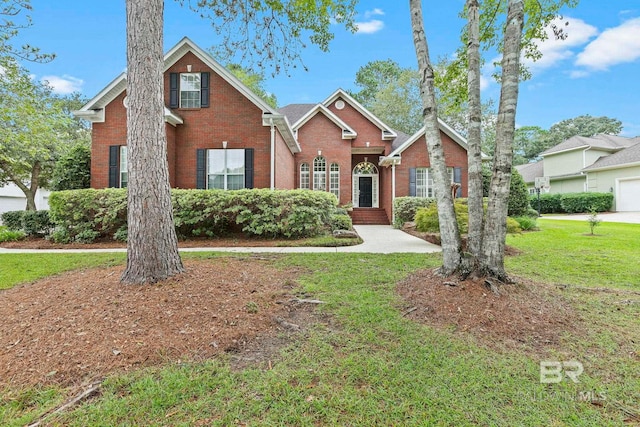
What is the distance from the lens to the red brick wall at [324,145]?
1700 centimetres

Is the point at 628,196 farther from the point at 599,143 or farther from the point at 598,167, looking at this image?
the point at 599,143

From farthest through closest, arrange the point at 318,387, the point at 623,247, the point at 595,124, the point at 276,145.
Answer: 1. the point at 595,124
2. the point at 276,145
3. the point at 623,247
4. the point at 318,387

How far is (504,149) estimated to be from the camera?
382cm

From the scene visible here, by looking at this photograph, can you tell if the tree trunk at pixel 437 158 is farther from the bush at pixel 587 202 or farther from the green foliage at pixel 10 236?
the bush at pixel 587 202

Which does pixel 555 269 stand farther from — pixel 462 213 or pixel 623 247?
pixel 623 247

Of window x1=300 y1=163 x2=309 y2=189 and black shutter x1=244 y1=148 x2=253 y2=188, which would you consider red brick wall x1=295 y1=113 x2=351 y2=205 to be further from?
black shutter x1=244 y1=148 x2=253 y2=188

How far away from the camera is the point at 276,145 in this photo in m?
12.6

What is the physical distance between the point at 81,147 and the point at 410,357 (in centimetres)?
1671

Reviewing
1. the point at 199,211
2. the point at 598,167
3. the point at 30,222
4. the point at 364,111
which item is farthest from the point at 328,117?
the point at 598,167

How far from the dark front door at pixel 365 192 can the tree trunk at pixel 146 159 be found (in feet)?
51.3

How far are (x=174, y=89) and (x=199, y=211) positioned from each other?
19.6ft

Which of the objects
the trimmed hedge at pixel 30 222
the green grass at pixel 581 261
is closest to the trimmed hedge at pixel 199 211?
the trimmed hedge at pixel 30 222

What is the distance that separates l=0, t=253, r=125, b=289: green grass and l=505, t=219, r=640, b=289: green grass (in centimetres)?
853

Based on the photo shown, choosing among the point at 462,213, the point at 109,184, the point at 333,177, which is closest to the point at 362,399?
the point at 462,213
